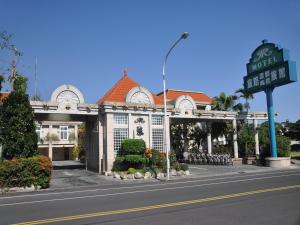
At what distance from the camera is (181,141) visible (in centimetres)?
3806

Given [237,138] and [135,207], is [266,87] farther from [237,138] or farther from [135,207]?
[135,207]

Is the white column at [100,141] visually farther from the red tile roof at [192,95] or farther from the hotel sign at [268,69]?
the red tile roof at [192,95]

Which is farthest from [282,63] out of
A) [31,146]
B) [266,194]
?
[31,146]

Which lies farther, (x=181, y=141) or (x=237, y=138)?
(x=181, y=141)

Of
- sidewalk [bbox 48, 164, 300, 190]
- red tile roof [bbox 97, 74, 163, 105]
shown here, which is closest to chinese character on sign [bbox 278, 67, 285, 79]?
sidewalk [bbox 48, 164, 300, 190]

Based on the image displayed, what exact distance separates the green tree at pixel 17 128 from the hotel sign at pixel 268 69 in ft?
66.6

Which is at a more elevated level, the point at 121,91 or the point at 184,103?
the point at 121,91

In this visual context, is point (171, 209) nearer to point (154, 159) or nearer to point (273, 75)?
point (154, 159)

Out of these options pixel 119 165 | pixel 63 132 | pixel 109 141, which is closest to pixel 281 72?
pixel 109 141

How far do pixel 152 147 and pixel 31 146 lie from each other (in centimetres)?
995

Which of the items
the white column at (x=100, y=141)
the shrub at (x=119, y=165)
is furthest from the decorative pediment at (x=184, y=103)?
the shrub at (x=119, y=165)

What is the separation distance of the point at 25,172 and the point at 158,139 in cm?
1221

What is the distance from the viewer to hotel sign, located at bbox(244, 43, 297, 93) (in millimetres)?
28500

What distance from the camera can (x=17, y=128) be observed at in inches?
822
